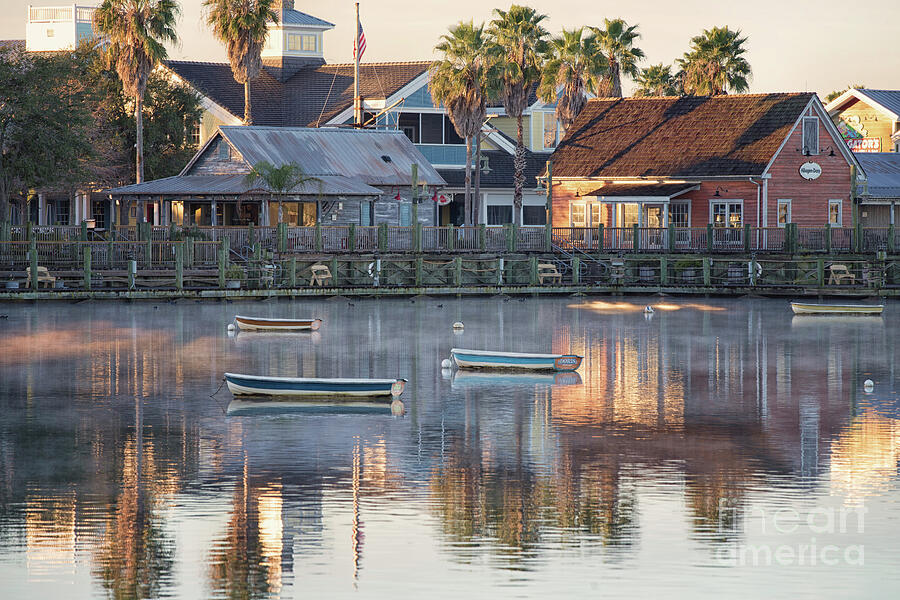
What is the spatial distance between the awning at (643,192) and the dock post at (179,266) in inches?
881

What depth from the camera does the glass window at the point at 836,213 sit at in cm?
6462

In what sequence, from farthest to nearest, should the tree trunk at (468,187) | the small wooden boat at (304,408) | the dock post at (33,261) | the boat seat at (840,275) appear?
the tree trunk at (468,187)
the boat seat at (840,275)
the dock post at (33,261)
the small wooden boat at (304,408)

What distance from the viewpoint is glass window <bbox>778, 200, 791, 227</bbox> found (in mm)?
62844

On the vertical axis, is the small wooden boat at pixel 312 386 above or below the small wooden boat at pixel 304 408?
above

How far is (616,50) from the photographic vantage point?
77.6 metres

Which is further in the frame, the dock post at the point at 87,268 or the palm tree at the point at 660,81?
the palm tree at the point at 660,81

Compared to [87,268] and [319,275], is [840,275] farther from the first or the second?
[87,268]

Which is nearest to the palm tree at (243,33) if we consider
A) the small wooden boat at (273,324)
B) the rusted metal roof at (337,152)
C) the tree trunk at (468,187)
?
the rusted metal roof at (337,152)

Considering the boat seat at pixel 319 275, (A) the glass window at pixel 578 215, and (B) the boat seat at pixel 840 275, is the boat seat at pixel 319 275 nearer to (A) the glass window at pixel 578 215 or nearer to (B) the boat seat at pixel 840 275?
(A) the glass window at pixel 578 215

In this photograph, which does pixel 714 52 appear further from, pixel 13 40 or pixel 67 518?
pixel 67 518

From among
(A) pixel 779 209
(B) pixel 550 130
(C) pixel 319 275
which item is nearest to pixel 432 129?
(B) pixel 550 130

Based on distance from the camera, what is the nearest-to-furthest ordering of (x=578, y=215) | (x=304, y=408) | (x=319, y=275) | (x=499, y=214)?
1. (x=304, y=408)
2. (x=319, y=275)
3. (x=578, y=215)
4. (x=499, y=214)

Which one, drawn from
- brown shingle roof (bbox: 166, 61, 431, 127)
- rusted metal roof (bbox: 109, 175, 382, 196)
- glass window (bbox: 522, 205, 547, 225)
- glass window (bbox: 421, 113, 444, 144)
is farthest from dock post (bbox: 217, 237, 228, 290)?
glass window (bbox: 522, 205, 547, 225)

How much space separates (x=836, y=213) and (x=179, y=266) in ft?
106
